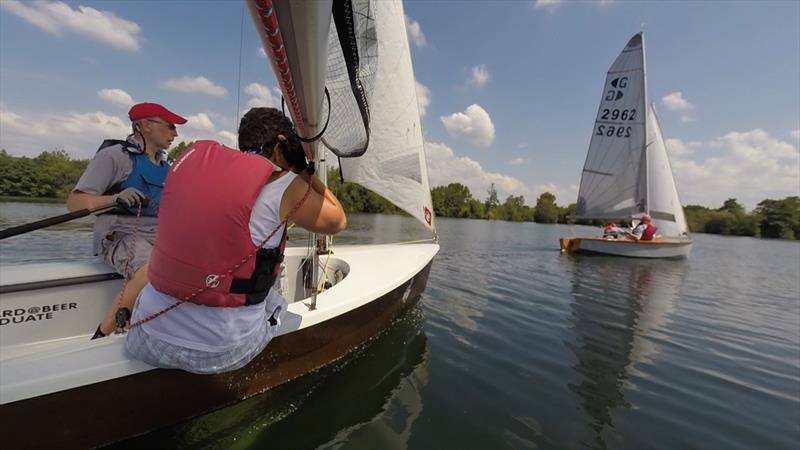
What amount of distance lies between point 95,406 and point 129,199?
1108 millimetres

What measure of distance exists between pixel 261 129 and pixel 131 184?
63.0 inches

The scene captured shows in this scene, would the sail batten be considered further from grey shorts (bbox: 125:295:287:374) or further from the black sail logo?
grey shorts (bbox: 125:295:287:374)

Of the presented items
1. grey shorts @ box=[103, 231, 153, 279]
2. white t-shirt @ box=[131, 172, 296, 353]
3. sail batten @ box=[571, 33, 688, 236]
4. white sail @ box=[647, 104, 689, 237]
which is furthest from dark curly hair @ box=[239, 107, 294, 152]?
white sail @ box=[647, 104, 689, 237]

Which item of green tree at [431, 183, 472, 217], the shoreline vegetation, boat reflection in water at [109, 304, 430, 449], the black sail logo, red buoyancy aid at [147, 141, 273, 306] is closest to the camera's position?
red buoyancy aid at [147, 141, 273, 306]

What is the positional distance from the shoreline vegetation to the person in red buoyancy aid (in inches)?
411

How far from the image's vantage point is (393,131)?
14.8ft

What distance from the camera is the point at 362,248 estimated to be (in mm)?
5395

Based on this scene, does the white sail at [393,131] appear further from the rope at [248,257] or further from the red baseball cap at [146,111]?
the rope at [248,257]

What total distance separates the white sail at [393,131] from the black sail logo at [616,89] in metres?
18.7

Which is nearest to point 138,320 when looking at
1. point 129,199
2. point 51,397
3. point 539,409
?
point 51,397

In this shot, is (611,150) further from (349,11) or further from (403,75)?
(349,11)

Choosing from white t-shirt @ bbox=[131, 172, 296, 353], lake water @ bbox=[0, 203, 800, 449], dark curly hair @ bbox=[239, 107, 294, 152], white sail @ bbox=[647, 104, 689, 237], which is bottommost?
lake water @ bbox=[0, 203, 800, 449]

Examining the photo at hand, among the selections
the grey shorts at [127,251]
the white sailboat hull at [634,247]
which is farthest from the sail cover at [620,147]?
the grey shorts at [127,251]

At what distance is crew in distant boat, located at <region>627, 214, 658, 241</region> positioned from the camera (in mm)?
15880
